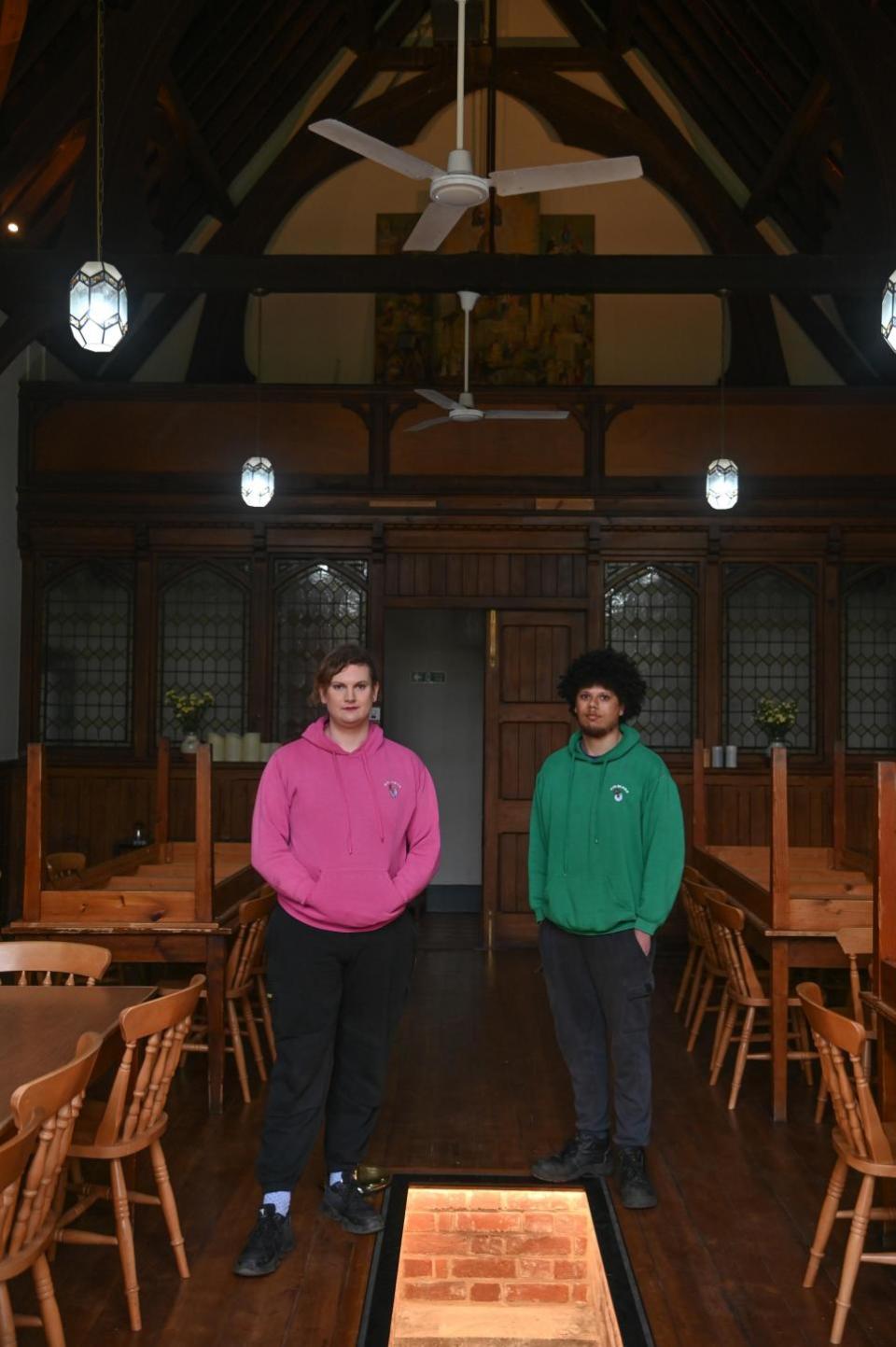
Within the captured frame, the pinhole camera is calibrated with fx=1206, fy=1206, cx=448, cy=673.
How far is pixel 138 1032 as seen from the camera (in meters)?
3.07

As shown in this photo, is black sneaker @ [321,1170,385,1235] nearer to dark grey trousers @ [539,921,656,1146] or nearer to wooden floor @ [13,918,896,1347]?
wooden floor @ [13,918,896,1347]

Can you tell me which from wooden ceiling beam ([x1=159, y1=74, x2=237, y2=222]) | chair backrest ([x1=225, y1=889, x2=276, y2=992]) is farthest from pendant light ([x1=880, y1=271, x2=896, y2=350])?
wooden ceiling beam ([x1=159, y1=74, x2=237, y2=222])

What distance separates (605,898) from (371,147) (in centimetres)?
299

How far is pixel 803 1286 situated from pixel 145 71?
21.5 ft

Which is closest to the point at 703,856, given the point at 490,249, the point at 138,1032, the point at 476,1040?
the point at 476,1040

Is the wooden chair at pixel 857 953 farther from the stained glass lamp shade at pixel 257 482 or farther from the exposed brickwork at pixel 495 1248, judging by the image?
the stained glass lamp shade at pixel 257 482

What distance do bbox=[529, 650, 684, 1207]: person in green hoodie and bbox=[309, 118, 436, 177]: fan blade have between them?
214cm

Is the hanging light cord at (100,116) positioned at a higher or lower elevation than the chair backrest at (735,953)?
higher

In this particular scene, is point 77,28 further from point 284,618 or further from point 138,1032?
point 138,1032

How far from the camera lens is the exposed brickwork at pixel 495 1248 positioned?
12.5 feet

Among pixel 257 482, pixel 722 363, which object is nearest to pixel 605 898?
pixel 257 482

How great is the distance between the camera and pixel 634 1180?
13.0 ft

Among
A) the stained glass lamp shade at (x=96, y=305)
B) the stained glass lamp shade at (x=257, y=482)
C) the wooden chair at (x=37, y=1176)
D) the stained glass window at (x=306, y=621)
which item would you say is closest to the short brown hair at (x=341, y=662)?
A: the wooden chair at (x=37, y=1176)

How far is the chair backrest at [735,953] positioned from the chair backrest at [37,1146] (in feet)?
9.53
